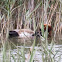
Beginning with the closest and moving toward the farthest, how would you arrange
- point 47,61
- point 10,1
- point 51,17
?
point 47,61 → point 10,1 → point 51,17

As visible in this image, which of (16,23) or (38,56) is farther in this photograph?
(16,23)

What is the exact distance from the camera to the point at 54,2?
7664 mm

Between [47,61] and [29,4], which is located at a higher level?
[29,4]

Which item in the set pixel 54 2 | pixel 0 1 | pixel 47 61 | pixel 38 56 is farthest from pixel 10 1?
pixel 47 61

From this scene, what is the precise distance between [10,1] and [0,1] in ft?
1.51

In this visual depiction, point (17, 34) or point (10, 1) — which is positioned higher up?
point (10, 1)

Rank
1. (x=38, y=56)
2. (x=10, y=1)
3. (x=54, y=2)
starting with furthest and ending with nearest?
(x=54, y=2), (x=10, y=1), (x=38, y=56)

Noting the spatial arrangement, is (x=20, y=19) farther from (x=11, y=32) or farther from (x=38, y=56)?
(x=38, y=56)

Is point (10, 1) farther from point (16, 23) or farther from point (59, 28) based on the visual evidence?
point (59, 28)

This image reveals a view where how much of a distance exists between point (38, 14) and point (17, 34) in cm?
99

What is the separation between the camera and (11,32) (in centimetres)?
840

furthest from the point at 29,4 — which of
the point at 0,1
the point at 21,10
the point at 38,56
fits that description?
the point at 38,56

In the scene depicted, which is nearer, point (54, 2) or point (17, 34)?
point (54, 2)

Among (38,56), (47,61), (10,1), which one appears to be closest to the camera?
(47,61)
